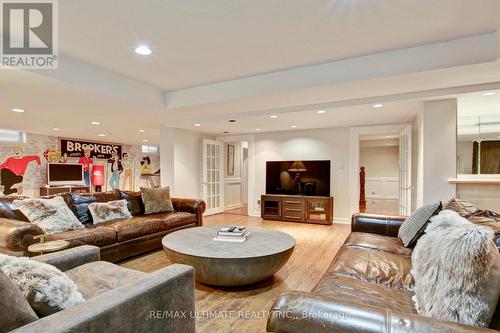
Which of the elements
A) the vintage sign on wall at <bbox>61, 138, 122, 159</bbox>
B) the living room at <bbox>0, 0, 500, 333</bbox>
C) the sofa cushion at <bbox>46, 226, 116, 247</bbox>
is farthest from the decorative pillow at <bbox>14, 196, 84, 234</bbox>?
the vintage sign on wall at <bbox>61, 138, 122, 159</bbox>

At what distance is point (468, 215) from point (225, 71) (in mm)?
2804

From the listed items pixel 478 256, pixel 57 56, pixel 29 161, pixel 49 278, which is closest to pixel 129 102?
pixel 57 56

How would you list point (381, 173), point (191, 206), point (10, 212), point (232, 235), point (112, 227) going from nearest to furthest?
point (232, 235), point (10, 212), point (112, 227), point (191, 206), point (381, 173)

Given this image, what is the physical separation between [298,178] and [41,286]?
5158 mm

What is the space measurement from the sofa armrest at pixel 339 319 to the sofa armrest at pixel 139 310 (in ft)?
1.96

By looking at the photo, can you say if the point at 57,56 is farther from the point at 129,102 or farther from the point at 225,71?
the point at 225,71

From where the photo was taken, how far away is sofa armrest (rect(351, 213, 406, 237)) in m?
2.80

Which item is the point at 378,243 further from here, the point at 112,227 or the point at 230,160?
the point at 230,160

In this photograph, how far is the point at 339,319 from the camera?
0.96 m

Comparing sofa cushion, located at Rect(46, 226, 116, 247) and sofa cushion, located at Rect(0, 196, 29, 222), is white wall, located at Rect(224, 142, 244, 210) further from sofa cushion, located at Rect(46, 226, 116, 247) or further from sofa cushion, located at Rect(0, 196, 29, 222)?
sofa cushion, located at Rect(0, 196, 29, 222)

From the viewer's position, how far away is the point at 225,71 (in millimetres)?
3234

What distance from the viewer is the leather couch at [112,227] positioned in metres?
2.49

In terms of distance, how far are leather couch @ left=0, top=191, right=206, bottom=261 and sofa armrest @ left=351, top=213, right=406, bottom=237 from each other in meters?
2.52

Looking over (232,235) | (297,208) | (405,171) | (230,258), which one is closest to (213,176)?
(297,208)
